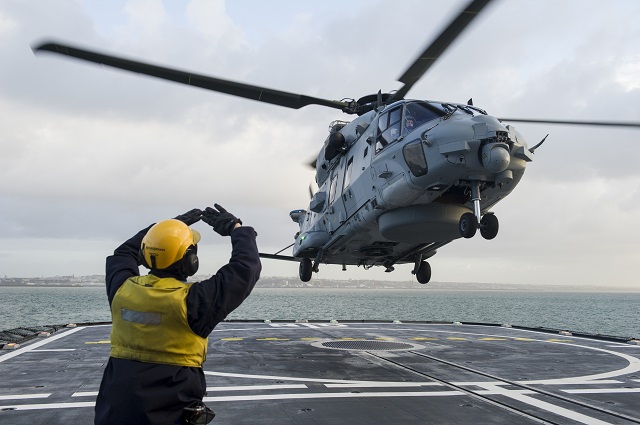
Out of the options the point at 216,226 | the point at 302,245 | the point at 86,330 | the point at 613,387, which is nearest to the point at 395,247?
the point at 302,245

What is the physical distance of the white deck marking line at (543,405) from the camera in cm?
716

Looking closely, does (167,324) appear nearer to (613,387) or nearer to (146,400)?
(146,400)

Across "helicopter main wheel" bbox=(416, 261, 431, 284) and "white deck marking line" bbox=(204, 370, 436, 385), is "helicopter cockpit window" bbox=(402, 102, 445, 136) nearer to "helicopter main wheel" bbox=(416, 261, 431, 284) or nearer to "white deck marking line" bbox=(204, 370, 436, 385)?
"white deck marking line" bbox=(204, 370, 436, 385)

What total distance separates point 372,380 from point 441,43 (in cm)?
630

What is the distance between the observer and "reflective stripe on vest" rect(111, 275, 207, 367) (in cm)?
325

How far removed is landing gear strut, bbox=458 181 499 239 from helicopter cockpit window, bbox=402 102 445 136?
69.5 inches

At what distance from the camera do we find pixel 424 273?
15.7 metres

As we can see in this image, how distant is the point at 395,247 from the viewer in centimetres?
1482

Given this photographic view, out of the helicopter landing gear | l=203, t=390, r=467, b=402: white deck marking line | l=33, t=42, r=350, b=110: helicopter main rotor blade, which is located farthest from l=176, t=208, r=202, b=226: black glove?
the helicopter landing gear

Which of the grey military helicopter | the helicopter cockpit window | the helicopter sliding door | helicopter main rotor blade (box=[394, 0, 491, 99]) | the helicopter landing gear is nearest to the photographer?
helicopter main rotor blade (box=[394, 0, 491, 99])

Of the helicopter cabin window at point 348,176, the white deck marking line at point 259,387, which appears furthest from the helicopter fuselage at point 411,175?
the white deck marking line at point 259,387

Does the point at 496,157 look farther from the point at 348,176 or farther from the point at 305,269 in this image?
the point at 305,269

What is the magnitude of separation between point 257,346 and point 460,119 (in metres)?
8.68

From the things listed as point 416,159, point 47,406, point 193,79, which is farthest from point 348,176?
point 47,406
